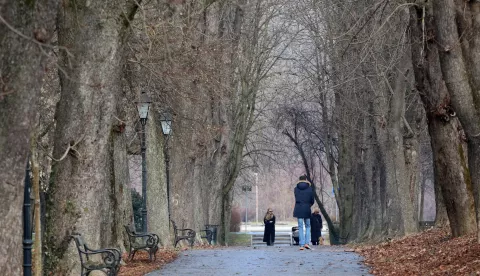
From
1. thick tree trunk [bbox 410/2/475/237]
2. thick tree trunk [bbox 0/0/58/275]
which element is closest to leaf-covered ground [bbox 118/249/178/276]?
thick tree trunk [bbox 410/2/475/237]

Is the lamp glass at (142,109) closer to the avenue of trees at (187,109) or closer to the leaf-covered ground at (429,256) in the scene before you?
the avenue of trees at (187,109)

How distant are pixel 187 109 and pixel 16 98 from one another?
17.2 metres

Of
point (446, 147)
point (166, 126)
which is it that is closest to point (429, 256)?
point (446, 147)

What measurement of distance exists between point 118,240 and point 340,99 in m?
17.6

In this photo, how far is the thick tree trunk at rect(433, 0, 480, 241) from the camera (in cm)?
1561

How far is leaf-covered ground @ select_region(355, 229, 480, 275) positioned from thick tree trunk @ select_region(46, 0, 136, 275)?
467cm

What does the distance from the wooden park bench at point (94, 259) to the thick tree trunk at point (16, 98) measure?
183 inches

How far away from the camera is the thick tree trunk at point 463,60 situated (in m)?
15.6

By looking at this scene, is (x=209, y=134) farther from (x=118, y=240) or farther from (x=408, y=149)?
(x=118, y=240)

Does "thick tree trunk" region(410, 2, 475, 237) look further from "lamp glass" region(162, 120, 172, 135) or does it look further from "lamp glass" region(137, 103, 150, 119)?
"lamp glass" region(162, 120, 172, 135)

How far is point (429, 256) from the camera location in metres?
16.8

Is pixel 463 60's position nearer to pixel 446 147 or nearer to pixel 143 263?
pixel 446 147

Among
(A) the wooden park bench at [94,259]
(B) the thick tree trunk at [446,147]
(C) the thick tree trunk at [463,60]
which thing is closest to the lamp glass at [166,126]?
(B) the thick tree trunk at [446,147]

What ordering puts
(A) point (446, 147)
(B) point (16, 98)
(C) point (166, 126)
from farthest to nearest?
(C) point (166, 126)
(A) point (446, 147)
(B) point (16, 98)
